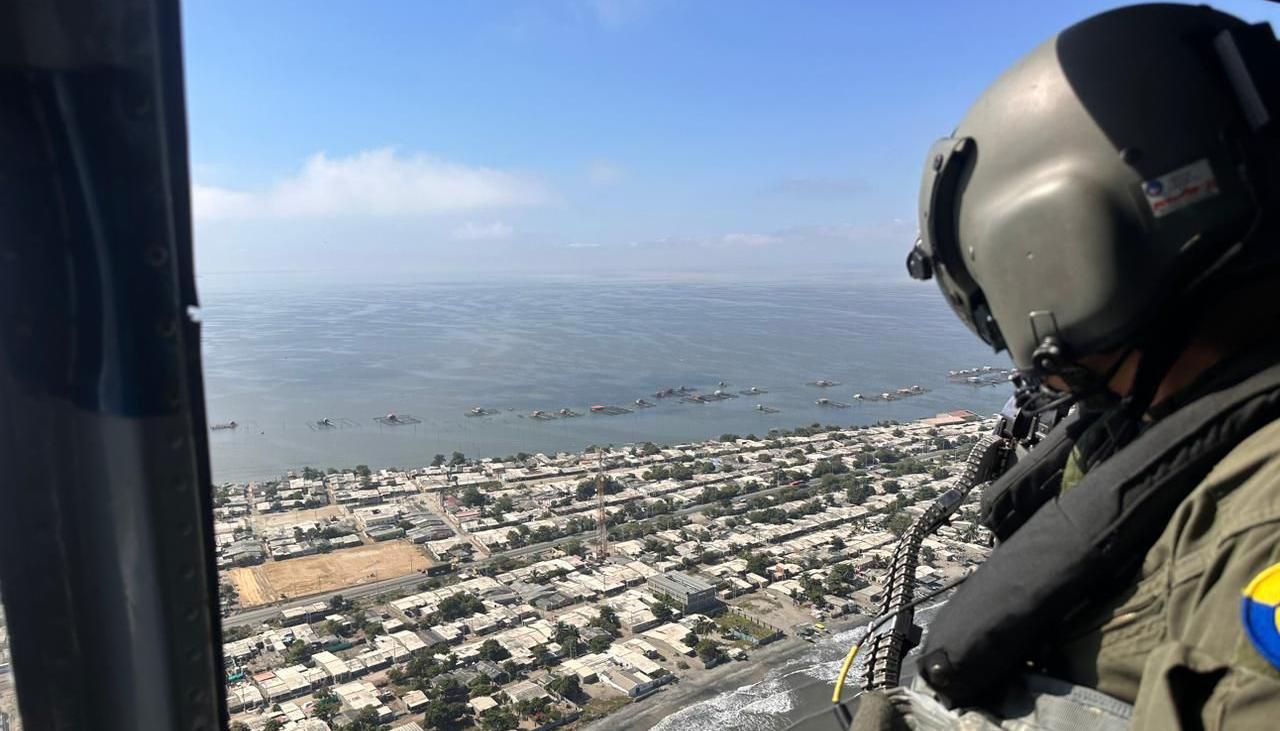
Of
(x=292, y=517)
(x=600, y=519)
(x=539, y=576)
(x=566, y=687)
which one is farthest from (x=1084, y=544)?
(x=292, y=517)

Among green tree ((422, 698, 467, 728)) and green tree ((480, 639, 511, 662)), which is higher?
green tree ((422, 698, 467, 728))

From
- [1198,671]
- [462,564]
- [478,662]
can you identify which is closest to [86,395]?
[1198,671]

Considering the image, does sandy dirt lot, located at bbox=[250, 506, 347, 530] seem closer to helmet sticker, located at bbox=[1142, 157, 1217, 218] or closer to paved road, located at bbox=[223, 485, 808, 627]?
paved road, located at bbox=[223, 485, 808, 627]

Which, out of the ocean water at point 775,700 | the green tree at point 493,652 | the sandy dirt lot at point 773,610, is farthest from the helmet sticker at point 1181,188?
the sandy dirt lot at point 773,610

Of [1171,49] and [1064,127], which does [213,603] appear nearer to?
[1064,127]

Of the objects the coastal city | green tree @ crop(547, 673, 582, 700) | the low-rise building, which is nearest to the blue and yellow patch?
the coastal city

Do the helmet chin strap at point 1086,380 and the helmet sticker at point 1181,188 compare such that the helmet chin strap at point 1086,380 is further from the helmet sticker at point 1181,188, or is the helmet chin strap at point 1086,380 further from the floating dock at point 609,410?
the floating dock at point 609,410

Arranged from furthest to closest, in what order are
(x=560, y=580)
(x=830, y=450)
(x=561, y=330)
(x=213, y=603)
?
1. (x=561, y=330)
2. (x=830, y=450)
3. (x=560, y=580)
4. (x=213, y=603)
